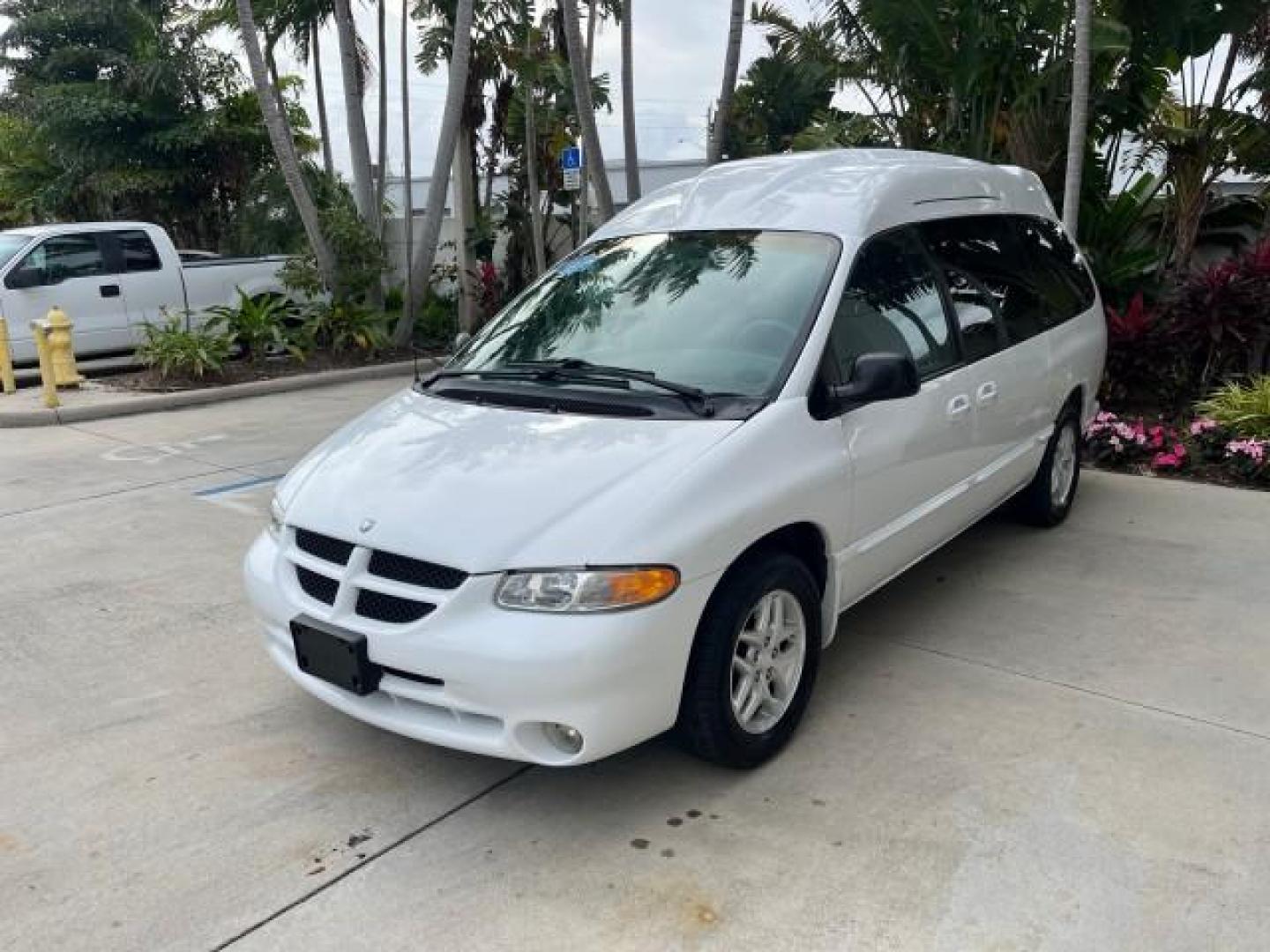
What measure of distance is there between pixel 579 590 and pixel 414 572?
1.70 feet

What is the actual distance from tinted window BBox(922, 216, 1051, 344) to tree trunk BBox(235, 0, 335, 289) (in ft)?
28.1

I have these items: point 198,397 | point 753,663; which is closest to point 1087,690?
point 753,663

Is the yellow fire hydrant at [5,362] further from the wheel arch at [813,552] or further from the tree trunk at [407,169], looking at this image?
the wheel arch at [813,552]

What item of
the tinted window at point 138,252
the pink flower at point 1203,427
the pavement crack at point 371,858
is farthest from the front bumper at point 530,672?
the tinted window at point 138,252

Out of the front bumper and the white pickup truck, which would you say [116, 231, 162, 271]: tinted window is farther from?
the front bumper

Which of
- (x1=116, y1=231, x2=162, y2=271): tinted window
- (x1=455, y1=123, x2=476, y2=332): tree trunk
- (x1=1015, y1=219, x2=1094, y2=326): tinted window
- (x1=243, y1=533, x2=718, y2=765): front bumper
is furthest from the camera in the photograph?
(x1=455, y1=123, x2=476, y2=332): tree trunk

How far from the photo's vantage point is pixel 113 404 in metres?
9.96

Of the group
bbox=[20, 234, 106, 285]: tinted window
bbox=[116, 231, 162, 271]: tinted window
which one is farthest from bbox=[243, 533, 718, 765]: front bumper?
bbox=[116, 231, 162, 271]: tinted window

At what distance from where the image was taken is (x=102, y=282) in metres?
11.8

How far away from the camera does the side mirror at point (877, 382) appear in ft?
11.7

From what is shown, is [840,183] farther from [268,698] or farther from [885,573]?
[268,698]

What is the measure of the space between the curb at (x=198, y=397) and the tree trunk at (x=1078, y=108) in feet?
16.9

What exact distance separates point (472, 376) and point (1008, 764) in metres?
2.40

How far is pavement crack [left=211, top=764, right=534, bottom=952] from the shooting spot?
2.75 m
